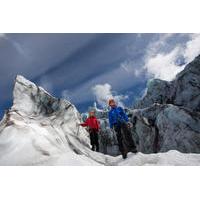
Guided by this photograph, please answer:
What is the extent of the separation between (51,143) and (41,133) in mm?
779

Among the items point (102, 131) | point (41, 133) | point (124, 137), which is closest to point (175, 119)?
point (102, 131)

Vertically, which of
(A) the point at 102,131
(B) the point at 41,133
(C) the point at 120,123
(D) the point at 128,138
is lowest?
(A) the point at 102,131

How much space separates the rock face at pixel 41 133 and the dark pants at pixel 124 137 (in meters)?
0.81

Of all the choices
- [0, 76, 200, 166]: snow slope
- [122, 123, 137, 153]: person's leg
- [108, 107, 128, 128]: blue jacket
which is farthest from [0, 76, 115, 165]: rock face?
[108, 107, 128, 128]: blue jacket

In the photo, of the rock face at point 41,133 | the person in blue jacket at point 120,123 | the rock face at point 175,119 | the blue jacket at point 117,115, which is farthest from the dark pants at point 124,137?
the rock face at point 175,119

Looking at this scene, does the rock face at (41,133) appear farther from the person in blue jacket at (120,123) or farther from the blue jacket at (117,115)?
the blue jacket at (117,115)

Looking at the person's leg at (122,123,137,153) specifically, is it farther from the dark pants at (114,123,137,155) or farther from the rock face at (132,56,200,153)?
the rock face at (132,56,200,153)

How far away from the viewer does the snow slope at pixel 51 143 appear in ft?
29.7

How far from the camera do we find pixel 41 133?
10.7m

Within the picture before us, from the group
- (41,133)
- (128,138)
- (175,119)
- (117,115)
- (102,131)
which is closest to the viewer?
(117,115)

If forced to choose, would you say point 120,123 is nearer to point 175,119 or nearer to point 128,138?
point 128,138

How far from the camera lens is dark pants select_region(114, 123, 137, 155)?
983cm

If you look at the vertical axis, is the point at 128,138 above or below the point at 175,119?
below
